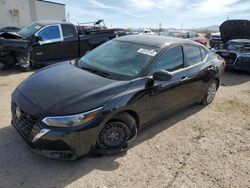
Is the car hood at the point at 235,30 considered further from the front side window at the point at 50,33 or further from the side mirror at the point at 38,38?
the side mirror at the point at 38,38

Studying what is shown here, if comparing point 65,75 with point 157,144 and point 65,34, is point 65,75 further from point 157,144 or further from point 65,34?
point 65,34

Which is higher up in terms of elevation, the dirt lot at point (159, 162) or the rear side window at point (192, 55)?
the rear side window at point (192, 55)

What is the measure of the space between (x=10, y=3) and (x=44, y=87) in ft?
111

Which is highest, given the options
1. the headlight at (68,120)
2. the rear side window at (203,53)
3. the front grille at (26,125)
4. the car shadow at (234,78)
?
the rear side window at (203,53)

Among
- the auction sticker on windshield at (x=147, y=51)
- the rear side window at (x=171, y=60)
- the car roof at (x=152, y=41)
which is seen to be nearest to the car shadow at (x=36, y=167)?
the rear side window at (x=171, y=60)

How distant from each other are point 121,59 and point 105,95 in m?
1.05

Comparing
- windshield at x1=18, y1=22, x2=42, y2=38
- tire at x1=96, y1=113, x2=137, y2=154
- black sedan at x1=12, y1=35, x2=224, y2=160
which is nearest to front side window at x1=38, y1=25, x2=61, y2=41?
windshield at x1=18, y1=22, x2=42, y2=38

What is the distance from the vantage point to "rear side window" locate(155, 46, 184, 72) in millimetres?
3904

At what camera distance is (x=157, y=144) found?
3.79 metres

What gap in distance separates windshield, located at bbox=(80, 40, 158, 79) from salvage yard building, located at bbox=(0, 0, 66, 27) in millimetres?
32141

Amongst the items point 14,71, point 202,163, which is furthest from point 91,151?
point 14,71

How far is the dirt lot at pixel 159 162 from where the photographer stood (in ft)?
9.59

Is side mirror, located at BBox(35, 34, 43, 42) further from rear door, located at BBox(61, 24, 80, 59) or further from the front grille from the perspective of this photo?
the front grille

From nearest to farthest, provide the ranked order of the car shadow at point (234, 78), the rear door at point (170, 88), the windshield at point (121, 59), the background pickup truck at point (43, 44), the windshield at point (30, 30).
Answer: the windshield at point (121, 59) < the rear door at point (170, 88) < the background pickup truck at point (43, 44) < the car shadow at point (234, 78) < the windshield at point (30, 30)
